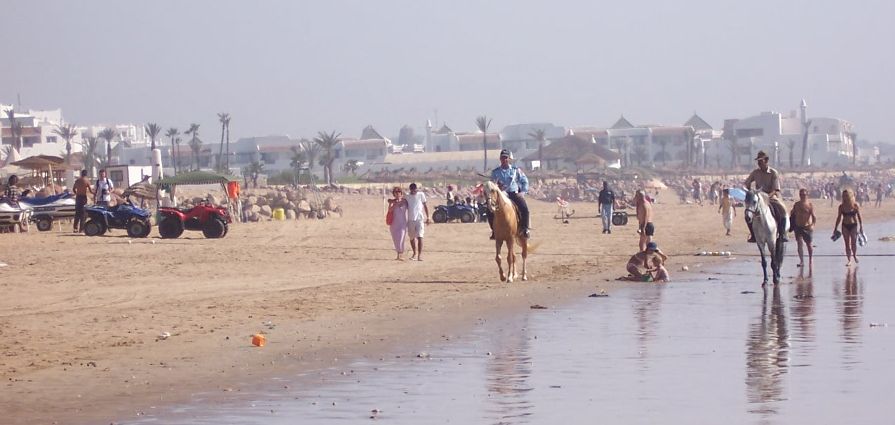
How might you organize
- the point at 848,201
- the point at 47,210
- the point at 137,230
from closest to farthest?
the point at 848,201, the point at 137,230, the point at 47,210

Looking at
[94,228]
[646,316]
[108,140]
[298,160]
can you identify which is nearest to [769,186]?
[646,316]

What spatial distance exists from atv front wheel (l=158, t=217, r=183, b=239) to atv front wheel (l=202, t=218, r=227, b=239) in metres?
0.64

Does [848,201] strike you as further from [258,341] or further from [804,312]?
[258,341]

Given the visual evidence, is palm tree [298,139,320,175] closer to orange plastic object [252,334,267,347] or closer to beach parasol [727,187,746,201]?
beach parasol [727,187,746,201]

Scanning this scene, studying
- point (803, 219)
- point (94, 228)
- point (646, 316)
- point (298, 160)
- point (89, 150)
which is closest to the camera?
point (646, 316)

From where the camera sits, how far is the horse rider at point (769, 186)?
18247 millimetres

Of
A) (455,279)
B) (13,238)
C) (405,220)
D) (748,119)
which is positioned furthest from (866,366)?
(748,119)

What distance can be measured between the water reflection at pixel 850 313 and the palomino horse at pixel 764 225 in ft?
3.31

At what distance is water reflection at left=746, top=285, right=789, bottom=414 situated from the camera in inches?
360

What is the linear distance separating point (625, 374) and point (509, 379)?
0.98 m

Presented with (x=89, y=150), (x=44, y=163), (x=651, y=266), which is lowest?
(x=651, y=266)

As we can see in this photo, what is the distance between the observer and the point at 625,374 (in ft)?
34.1

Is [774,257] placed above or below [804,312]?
above

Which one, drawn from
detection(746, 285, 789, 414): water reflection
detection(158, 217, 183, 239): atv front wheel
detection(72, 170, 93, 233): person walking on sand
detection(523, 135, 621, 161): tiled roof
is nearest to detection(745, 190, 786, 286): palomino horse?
detection(746, 285, 789, 414): water reflection
